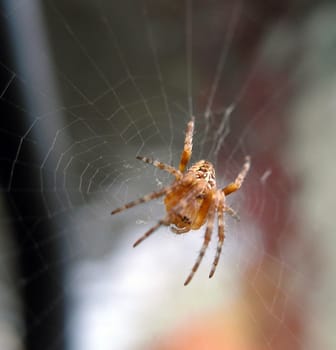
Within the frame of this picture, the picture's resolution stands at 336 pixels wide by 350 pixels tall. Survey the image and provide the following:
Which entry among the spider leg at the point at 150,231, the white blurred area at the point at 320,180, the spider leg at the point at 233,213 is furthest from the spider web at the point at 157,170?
the spider leg at the point at 150,231

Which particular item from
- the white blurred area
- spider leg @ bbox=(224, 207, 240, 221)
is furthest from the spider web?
spider leg @ bbox=(224, 207, 240, 221)

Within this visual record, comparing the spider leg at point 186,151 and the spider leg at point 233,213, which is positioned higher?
the spider leg at point 186,151

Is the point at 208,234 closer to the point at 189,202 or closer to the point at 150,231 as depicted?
the point at 189,202

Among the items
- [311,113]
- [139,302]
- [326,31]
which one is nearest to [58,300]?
[139,302]

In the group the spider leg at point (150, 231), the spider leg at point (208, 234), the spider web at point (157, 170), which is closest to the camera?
the spider leg at point (150, 231)

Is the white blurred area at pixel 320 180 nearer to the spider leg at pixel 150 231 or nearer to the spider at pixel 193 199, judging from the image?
the spider at pixel 193 199

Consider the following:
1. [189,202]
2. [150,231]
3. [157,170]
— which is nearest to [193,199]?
[189,202]

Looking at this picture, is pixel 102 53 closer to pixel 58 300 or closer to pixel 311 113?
pixel 58 300

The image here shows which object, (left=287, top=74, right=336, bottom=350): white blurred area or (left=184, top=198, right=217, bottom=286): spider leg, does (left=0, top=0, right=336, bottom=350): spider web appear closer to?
(left=287, top=74, right=336, bottom=350): white blurred area

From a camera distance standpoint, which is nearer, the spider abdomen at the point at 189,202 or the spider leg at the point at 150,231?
the spider leg at the point at 150,231
